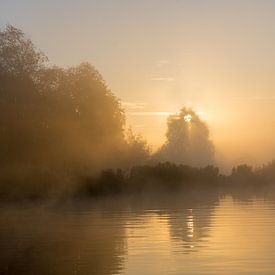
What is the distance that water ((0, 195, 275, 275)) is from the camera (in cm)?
1877

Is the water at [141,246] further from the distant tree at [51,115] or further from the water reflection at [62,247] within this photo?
the distant tree at [51,115]

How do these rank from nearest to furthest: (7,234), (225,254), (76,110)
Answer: (225,254) → (7,234) → (76,110)

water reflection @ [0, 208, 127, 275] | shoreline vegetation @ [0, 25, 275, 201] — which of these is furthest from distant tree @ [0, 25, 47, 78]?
water reflection @ [0, 208, 127, 275]

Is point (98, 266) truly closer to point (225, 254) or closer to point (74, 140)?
point (225, 254)

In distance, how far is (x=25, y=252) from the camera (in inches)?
898

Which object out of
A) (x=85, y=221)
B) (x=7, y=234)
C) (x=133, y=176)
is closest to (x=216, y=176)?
(x=133, y=176)

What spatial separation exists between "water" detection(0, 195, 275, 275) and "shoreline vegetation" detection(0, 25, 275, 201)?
21218 mm

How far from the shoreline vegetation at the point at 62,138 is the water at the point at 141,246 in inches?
835

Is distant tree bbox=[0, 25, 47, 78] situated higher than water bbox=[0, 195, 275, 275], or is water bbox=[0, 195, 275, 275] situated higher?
distant tree bbox=[0, 25, 47, 78]

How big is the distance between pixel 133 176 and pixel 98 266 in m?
58.6

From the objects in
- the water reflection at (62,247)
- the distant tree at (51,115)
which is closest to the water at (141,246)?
the water reflection at (62,247)

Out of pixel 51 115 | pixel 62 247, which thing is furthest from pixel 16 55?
pixel 62 247

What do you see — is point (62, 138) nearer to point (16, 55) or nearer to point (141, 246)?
point (16, 55)

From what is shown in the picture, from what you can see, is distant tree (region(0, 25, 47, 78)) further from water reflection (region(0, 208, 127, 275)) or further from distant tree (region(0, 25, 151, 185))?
water reflection (region(0, 208, 127, 275))
